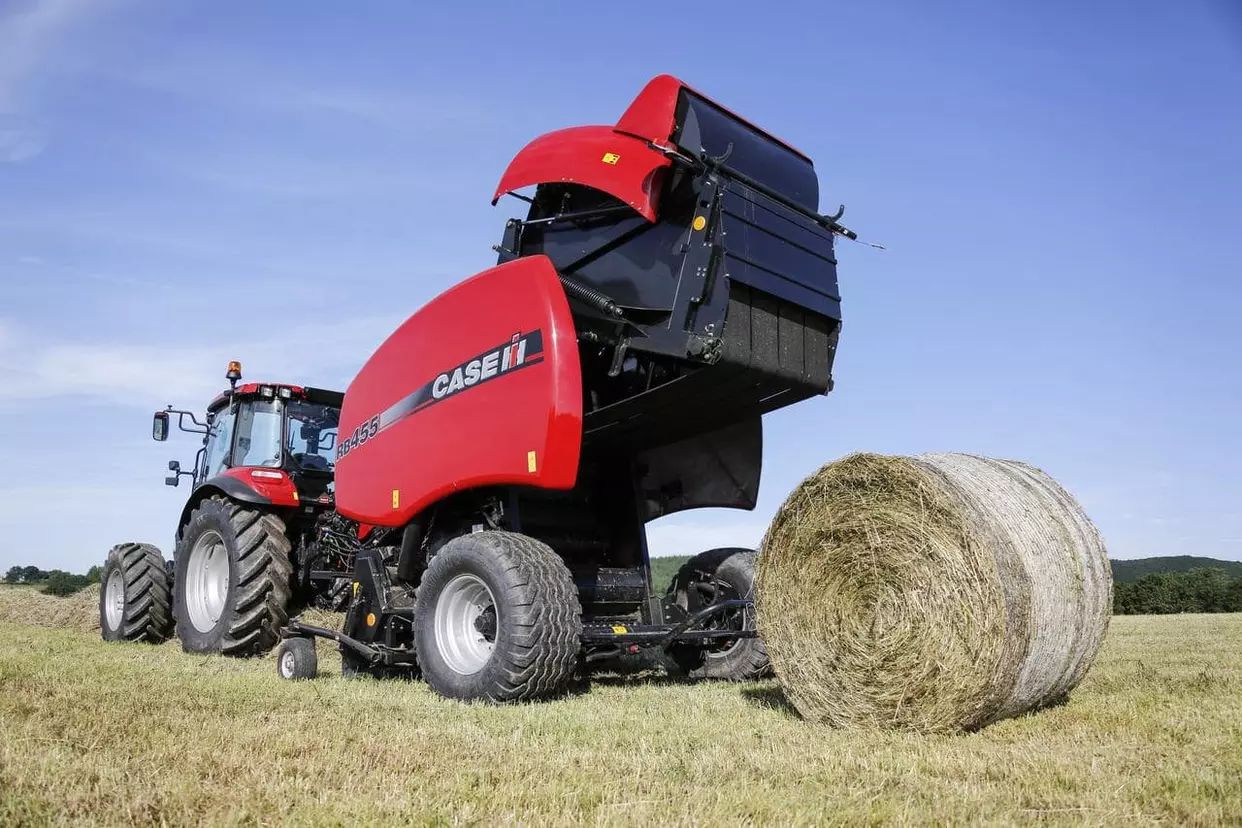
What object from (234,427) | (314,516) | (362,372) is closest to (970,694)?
(362,372)

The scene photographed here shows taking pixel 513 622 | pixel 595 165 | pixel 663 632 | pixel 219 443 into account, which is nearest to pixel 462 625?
pixel 513 622

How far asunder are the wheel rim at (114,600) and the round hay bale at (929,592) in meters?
7.59

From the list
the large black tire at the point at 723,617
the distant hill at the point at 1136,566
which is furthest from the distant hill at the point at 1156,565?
the large black tire at the point at 723,617

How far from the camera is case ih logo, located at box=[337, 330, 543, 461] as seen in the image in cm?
602

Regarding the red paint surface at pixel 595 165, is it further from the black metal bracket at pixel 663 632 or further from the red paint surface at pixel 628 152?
the black metal bracket at pixel 663 632

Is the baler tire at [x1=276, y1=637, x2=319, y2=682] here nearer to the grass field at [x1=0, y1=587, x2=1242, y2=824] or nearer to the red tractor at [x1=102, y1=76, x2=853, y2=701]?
the red tractor at [x1=102, y1=76, x2=853, y2=701]

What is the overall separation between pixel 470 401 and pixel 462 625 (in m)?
1.37

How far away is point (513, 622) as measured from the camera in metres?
5.52

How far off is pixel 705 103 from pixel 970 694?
3504mm

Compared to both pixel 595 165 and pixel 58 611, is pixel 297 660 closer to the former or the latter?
pixel 595 165

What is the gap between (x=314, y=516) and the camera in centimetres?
908

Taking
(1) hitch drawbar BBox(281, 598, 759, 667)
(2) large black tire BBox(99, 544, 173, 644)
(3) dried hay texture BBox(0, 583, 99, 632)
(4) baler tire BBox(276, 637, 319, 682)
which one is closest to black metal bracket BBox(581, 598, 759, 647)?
(1) hitch drawbar BBox(281, 598, 759, 667)

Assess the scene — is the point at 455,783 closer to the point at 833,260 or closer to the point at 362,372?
the point at 833,260

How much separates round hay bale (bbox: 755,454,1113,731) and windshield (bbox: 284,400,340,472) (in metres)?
5.39
